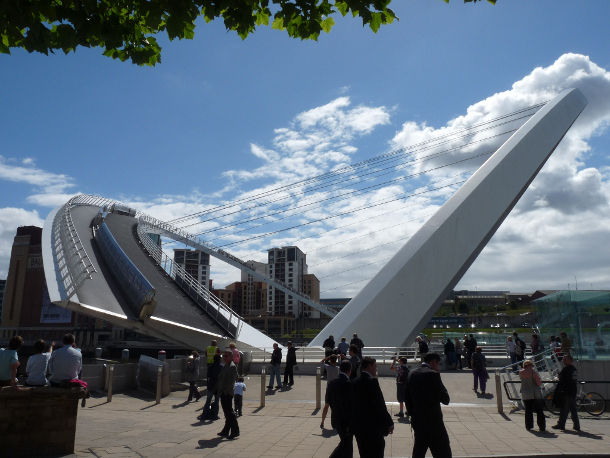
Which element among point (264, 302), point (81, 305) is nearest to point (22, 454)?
point (81, 305)

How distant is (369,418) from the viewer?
4160mm

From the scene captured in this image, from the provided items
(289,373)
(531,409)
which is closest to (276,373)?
(289,373)

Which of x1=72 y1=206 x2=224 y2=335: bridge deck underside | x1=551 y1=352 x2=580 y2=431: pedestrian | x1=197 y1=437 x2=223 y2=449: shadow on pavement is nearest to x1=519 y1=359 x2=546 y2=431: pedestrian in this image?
x1=551 y1=352 x2=580 y2=431: pedestrian

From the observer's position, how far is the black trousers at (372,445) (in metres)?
4.08

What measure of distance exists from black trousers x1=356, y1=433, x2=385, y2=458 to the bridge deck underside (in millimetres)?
11830

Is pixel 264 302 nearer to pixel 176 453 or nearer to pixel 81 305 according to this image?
pixel 81 305

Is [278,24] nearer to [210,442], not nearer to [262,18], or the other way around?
[262,18]

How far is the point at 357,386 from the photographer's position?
4254 mm

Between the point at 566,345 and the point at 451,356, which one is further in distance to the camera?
the point at 451,356

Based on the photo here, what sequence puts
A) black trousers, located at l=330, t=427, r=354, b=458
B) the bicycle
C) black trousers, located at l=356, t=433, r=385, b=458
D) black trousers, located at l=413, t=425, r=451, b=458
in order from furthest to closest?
the bicycle, black trousers, located at l=330, t=427, r=354, b=458, black trousers, located at l=413, t=425, r=451, b=458, black trousers, located at l=356, t=433, r=385, b=458

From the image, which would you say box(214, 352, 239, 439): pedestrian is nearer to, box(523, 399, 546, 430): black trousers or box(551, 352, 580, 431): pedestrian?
box(523, 399, 546, 430): black trousers

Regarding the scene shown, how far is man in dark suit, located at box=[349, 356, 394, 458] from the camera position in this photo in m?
4.10

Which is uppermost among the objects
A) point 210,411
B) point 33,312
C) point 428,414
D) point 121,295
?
point 33,312

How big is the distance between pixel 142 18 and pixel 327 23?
2.12 metres
